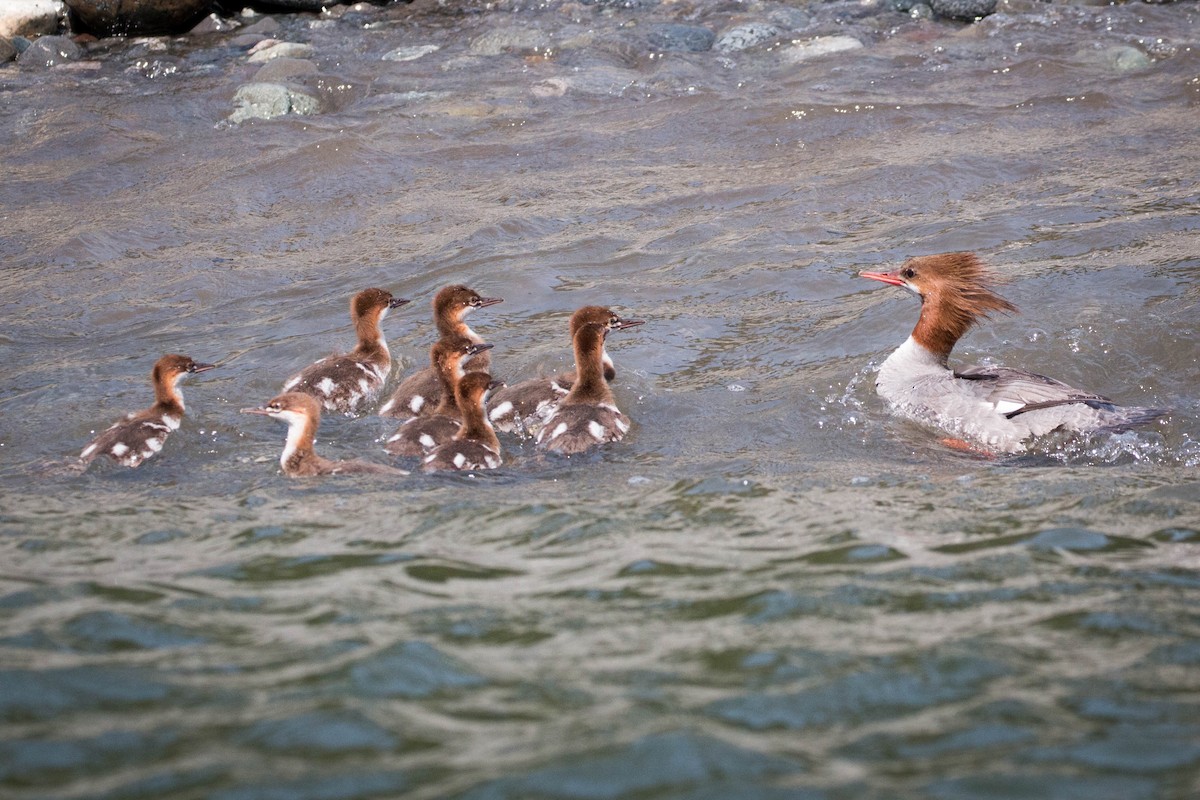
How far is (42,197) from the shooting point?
1066 cm

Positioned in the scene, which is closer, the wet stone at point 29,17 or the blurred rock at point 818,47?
the blurred rock at point 818,47

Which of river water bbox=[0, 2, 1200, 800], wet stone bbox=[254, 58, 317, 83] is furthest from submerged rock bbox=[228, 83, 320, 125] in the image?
wet stone bbox=[254, 58, 317, 83]

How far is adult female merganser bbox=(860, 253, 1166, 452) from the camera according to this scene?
241 inches

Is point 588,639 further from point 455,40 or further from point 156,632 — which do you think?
point 455,40

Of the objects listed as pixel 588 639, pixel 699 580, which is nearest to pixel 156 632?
pixel 588 639

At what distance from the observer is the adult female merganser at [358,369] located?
274 inches

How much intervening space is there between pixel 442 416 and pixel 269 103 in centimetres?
681

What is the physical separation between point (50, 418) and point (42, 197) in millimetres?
4633

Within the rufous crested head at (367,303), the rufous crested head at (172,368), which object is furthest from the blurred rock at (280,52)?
the rufous crested head at (172,368)

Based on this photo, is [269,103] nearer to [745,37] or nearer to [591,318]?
[745,37]

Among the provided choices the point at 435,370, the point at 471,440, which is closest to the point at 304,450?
the point at 471,440

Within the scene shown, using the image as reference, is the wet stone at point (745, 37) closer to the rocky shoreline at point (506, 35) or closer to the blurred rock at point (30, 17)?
the rocky shoreline at point (506, 35)

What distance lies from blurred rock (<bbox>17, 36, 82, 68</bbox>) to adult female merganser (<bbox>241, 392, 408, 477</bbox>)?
32.4ft

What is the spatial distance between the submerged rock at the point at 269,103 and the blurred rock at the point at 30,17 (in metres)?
4.25
